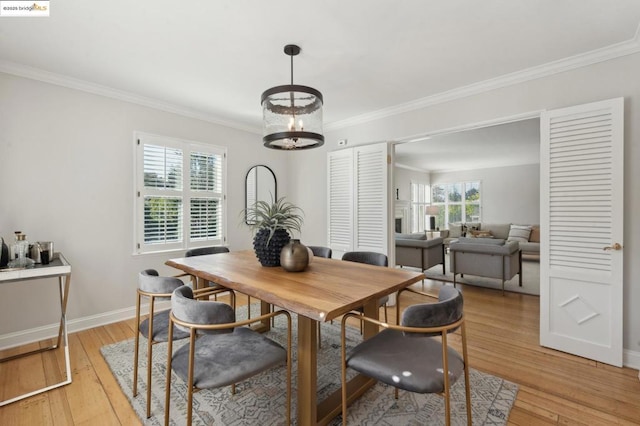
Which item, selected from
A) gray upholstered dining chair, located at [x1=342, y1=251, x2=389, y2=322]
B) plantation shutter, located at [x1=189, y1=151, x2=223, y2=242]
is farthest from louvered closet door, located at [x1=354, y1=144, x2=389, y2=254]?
plantation shutter, located at [x1=189, y1=151, x2=223, y2=242]

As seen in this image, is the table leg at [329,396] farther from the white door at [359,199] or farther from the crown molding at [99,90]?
the crown molding at [99,90]

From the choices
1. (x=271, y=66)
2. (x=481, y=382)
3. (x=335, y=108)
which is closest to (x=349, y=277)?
(x=481, y=382)

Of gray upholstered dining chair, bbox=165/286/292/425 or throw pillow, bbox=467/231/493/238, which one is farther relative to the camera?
throw pillow, bbox=467/231/493/238

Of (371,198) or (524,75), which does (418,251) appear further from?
(524,75)

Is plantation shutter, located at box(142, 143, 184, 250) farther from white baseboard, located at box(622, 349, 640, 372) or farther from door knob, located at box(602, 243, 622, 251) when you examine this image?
white baseboard, located at box(622, 349, 640, 372)

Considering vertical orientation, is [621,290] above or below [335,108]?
below

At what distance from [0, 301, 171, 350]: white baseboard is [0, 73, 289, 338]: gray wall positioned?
0.8 inches

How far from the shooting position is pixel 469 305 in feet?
12.7

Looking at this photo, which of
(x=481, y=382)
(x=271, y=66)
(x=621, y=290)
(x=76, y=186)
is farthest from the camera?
(x=76, y=186)

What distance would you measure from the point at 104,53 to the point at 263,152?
8.08ft

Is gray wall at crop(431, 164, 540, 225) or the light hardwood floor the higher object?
gray wall at crop(431, 164, 540, 225)

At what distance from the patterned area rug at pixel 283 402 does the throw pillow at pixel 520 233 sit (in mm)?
6654

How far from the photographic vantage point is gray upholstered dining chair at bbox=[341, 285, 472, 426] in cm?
133

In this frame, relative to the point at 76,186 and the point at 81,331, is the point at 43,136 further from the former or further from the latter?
the point at 81,331
